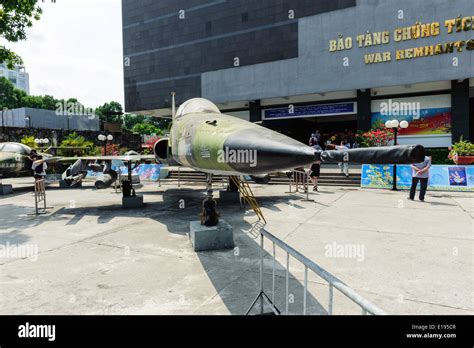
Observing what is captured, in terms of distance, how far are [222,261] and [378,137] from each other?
22.1 metres

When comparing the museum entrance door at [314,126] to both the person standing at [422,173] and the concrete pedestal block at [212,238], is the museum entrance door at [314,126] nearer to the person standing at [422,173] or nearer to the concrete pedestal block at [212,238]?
the person standing at [422,173]

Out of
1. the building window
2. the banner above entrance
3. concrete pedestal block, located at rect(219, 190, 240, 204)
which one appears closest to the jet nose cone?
concrete pedestal block, located at rect(219, 190, 240, 204)

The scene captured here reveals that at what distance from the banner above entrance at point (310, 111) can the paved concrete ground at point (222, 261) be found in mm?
20244

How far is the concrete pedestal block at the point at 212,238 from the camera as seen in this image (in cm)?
657

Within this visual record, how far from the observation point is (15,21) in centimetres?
1491

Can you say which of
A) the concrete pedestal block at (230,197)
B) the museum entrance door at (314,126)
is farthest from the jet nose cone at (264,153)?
the museum entrance door at (314,126)

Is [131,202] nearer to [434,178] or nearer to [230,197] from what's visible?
[230,197]


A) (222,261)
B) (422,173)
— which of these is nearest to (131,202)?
(222,261)

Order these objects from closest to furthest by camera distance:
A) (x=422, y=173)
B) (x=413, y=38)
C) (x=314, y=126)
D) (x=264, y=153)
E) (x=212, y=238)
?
(x=264, y=153) < (x=212, y=238) < (x=422, y=173) < (x=413, y=38) < (x=314, y=126)

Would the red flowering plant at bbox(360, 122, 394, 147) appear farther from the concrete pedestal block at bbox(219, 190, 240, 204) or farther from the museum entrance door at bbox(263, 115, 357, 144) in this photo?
the concrete pedestal block at bbox(219, 190, 240, 204)

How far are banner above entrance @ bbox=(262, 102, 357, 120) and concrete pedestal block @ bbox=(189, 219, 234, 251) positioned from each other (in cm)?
2626

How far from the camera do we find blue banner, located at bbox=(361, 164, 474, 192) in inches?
612
